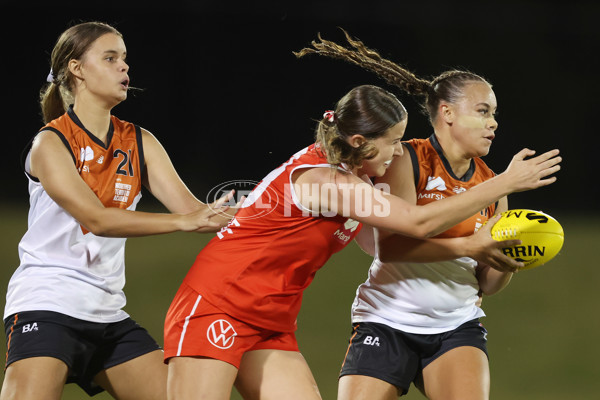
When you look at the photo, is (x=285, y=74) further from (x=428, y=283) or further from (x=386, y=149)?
(x=386, y=149)

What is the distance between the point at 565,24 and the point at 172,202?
9317mm

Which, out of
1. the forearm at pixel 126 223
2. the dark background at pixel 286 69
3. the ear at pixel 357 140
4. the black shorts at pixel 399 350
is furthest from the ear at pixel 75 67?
the dark background at pixel 286 69

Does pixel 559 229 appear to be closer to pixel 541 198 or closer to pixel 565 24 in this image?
pixel 541 198

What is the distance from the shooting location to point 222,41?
10.2 meters

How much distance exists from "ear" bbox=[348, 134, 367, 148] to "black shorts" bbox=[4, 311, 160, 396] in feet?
3.43

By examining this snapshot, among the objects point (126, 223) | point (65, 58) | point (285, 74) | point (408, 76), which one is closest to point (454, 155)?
point (408, 76)

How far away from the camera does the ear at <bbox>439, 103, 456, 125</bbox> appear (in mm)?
3041

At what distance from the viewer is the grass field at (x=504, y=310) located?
4535 mm

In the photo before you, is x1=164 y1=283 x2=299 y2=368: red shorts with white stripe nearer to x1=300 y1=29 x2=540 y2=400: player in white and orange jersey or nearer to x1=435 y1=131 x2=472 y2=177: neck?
x1=300 y1=29 x2=540 y2=400: player in white and orange jersey

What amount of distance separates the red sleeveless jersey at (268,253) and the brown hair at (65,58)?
859 millimetres

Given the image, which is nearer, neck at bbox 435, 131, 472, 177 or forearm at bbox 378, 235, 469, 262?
forearm at bbox 378, 235, 469, 262

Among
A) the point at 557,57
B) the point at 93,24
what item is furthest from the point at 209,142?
the point at 93,24

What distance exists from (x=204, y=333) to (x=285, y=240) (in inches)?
15.8

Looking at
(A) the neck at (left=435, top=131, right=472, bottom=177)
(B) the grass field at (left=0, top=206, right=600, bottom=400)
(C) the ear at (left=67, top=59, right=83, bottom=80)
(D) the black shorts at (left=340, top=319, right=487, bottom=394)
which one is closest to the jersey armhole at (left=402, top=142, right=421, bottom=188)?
(A) the neck at (left=435, top=131, right=472, bottom=177)
